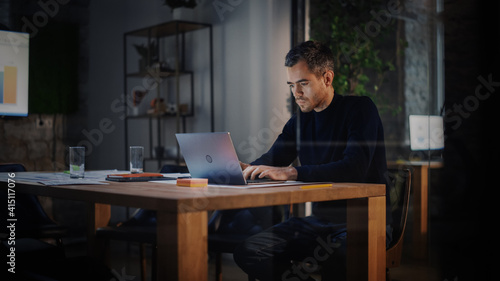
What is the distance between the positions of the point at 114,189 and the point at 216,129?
3.00m

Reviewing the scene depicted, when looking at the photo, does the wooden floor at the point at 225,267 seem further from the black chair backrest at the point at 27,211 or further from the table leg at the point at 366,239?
the table leg at the point at 366,239

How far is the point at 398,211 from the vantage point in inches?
86.1

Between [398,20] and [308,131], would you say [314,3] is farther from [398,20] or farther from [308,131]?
[308,131]

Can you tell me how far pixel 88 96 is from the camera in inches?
194

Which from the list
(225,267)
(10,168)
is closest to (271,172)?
(10,168)

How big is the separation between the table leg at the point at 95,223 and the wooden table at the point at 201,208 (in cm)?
83

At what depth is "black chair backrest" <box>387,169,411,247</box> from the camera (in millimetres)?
2139

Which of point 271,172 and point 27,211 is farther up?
point 271,172

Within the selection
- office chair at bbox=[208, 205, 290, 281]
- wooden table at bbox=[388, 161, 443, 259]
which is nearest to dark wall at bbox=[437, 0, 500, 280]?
wooden table at bbox=[388, 161, 443, 259]

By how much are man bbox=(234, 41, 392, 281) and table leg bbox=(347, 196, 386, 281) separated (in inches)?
3.6

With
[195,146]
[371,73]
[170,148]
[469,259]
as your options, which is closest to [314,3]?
[371,73]

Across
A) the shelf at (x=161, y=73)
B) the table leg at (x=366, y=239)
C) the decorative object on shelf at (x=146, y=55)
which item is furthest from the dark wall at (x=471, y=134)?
the decorative object on shelf at (x=146, y=55)

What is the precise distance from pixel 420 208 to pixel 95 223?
6.36 feet

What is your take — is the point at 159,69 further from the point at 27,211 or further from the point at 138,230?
the point at 138,230
